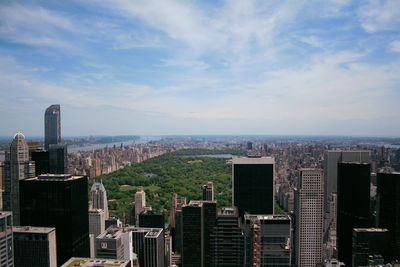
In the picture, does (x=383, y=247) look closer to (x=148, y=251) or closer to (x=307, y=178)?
(x=307, y=178)

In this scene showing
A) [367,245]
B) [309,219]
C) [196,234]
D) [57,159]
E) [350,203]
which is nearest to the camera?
[367,245]

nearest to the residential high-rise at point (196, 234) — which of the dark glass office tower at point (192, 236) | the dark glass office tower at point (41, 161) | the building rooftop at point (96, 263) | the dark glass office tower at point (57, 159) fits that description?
the dark glass office tower at point (192, 236)

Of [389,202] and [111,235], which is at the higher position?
[389,202]

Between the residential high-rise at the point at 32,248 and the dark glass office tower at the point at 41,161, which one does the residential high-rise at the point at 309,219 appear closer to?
the residential high-rise at the point at 32,248

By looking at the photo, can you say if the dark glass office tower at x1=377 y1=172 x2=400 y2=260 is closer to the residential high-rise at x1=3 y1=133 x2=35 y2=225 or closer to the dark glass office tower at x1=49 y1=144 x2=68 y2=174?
the dark glass office tower at x1=49 y1=144 x2=68 y2=174

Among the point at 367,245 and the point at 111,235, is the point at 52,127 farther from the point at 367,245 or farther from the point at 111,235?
the point at 367,245

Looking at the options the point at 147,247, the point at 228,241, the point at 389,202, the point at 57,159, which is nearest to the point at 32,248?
the point at 147,247

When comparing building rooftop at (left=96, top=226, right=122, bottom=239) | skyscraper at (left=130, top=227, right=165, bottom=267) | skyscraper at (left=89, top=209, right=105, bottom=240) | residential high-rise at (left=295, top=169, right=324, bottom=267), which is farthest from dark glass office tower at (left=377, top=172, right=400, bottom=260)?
skyscraper at (left=89, top=209, right=105, bottom=240)
